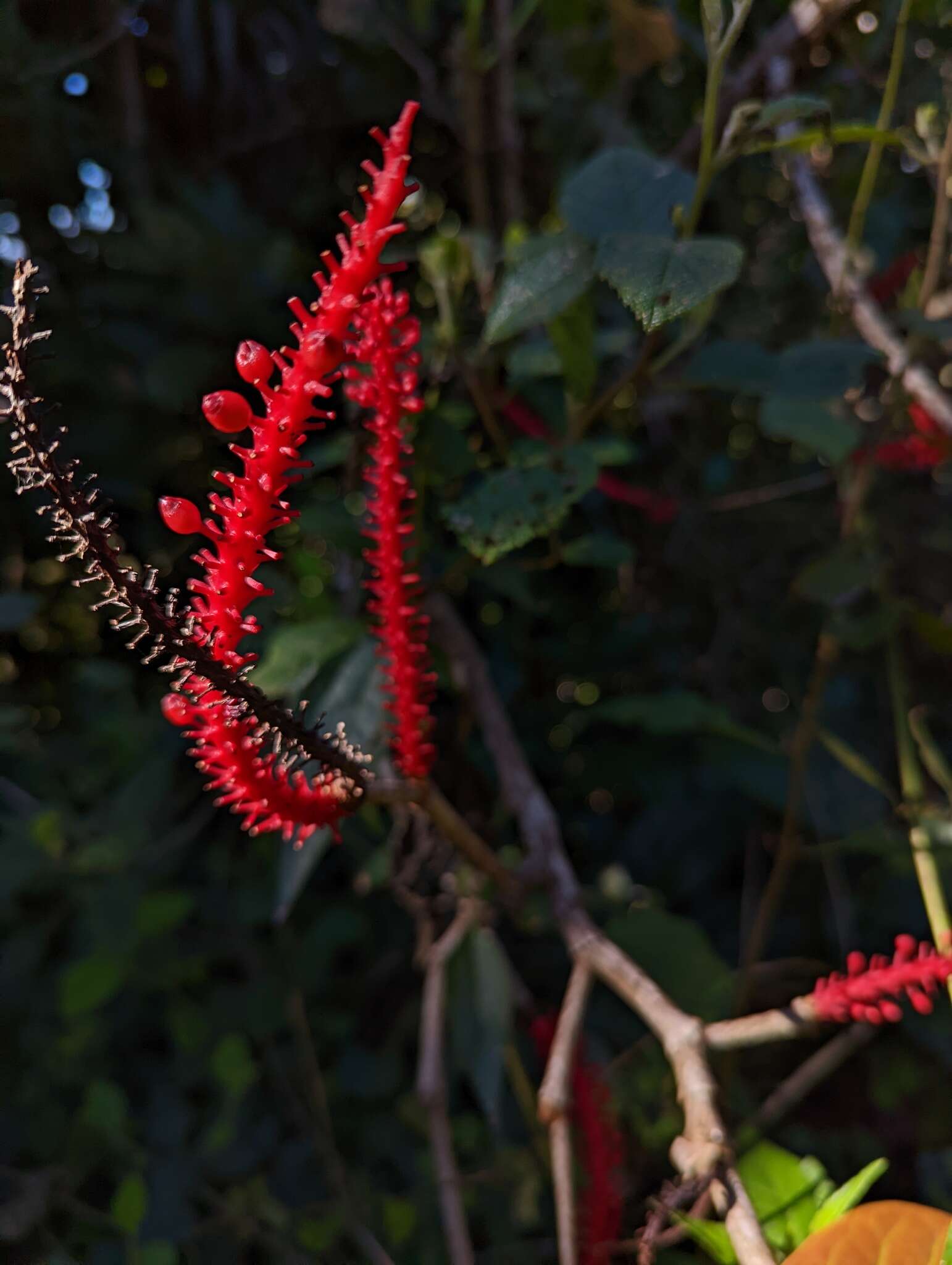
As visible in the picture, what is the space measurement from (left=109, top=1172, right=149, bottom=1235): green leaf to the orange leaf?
0.57m

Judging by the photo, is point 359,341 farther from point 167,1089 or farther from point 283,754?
point 167,1089

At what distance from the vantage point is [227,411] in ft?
0.99

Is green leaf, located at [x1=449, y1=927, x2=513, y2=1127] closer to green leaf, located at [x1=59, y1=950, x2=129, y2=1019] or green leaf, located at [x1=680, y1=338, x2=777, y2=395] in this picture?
green leaf, located at [x1=59, y1=950, x2=129, y2=1019]

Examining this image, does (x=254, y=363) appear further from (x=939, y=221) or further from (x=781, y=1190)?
(x=939, y=221)

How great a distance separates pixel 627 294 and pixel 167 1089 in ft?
2.97

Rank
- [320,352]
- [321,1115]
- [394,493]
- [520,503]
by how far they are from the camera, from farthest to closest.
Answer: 1. [321,1115]
2. [520,503]
3. [394,493]
4. [320,352]

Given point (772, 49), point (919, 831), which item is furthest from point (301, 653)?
point (772, 49)

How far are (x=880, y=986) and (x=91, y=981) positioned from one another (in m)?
0.73

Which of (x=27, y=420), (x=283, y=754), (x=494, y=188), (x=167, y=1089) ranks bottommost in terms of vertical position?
(x=167, y=1089)

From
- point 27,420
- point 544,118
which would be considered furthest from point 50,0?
point 27,420

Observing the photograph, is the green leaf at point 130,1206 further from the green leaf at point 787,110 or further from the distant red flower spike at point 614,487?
the green leaf at point 787,110

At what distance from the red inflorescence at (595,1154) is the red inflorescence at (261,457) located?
40 cm

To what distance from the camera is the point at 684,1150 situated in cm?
43

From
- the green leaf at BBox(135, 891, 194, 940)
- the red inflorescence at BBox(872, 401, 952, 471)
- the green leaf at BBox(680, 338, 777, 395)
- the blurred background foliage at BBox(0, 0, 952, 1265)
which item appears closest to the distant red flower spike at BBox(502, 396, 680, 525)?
the blurred background foliage at BBox(0, 0, 952, 1265)
